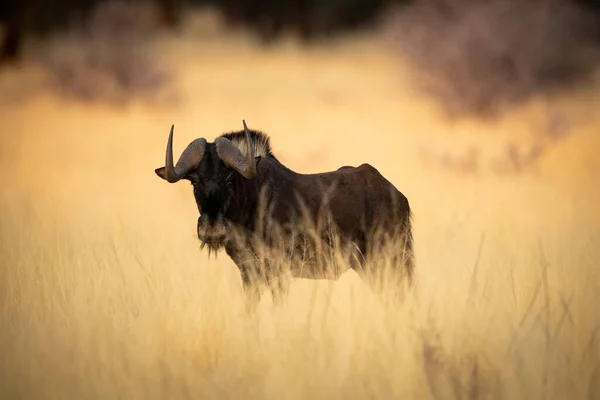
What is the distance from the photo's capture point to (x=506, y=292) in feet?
20.2

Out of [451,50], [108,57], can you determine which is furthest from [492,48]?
[108,57]

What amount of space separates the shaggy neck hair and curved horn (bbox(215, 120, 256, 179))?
19 centimetres

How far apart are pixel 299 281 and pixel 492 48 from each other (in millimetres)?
12150

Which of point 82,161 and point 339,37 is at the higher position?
point 339,37

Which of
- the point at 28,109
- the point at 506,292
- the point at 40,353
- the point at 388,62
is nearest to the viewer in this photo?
the point at 40,353

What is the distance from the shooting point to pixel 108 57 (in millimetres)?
19453

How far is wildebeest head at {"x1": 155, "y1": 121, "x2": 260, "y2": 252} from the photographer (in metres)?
6.61

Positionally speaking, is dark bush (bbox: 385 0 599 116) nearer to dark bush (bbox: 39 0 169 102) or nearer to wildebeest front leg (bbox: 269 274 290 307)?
dark bush (bbox: 39 0 169 102)

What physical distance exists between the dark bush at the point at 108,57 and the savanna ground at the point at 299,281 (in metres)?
0.95

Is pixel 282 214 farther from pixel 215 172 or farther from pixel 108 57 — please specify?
pixel 108 57

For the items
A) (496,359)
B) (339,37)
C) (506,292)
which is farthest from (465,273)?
(339,37)

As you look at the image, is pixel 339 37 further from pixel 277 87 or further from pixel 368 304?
pixel 368 304

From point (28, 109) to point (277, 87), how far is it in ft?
16.0

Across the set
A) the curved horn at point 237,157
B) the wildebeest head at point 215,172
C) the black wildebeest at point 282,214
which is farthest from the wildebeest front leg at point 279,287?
the curved horn at point 237,157
